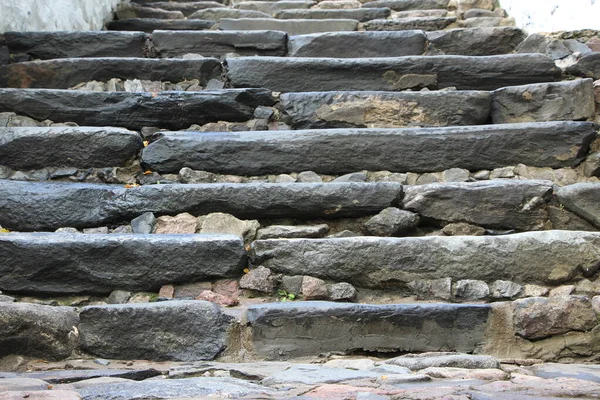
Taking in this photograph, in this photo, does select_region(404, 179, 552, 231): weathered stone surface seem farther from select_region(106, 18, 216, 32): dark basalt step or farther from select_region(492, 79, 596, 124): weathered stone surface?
select_region(106, 18, 216, 32): dark basalt step

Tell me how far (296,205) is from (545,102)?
1.46m

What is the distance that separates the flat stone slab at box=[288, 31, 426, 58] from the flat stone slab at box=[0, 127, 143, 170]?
1.46m

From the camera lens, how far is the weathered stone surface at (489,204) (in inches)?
121

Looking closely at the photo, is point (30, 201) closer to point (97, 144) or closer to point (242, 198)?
point (97, 144)

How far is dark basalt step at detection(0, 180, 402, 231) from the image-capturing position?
3.07m

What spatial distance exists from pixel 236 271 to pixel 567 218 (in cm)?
137

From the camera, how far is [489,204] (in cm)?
308

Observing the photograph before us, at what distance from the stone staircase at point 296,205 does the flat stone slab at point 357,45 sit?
8.4 inches

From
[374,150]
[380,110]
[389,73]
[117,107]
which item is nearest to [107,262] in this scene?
[117,107]

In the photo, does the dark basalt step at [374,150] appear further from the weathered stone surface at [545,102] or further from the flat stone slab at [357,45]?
the flat stone slab at [357,45]

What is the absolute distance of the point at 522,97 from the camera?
3750 millimetres

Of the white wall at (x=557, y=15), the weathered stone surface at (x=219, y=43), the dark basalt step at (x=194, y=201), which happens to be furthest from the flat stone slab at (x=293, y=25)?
the dark basalt step at (x=194, y=201)

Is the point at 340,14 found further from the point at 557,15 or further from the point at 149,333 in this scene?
the point at 149,333

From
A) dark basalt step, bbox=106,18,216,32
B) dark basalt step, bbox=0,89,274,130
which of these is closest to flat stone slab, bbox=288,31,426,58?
dark basalt step, bbox=0,89,274,130
